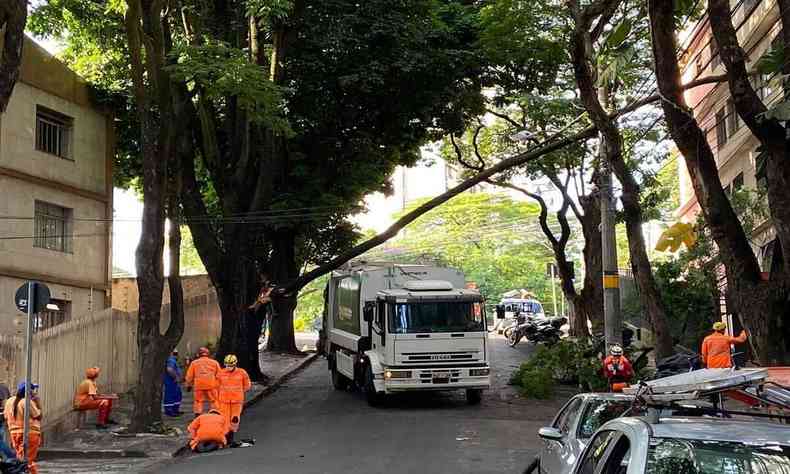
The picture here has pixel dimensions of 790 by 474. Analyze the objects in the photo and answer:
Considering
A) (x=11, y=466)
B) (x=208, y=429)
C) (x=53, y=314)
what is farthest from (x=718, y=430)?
(x=53, y=314)

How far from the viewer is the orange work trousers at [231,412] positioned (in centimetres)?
1487

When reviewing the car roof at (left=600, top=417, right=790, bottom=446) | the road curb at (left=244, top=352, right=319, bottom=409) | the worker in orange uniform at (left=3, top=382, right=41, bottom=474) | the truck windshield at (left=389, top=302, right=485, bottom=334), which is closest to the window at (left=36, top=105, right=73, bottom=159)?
the road curb at (left=244, top=352, right=319, bottom=409)

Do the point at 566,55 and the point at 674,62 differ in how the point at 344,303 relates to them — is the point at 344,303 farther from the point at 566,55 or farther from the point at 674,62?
the point at 674,62

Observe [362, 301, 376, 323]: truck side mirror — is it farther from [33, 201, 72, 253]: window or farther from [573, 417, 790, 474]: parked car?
[573, 417, 790, 474]: parked car

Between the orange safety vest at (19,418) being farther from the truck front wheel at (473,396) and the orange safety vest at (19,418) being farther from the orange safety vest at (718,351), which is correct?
the orange safety vest at (718,351)

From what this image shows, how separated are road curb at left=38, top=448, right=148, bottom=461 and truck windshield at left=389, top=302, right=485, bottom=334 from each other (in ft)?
21.9

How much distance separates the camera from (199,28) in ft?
68.4

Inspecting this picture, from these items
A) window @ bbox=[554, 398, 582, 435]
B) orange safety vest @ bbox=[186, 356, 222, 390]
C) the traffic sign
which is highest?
the traffic sign

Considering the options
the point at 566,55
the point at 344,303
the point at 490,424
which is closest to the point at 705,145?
the point at 490,424

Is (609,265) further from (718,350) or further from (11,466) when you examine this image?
(11,466)

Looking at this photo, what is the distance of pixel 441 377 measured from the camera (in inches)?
748

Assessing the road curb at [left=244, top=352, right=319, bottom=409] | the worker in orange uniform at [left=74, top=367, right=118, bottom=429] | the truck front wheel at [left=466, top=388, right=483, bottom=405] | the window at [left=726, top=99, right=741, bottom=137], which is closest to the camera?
the worker in orange uniform at [left=74, top=367, right=118, bottom=429]

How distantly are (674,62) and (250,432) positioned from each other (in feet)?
32.0

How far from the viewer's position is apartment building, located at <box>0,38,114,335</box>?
2209 centimetres
